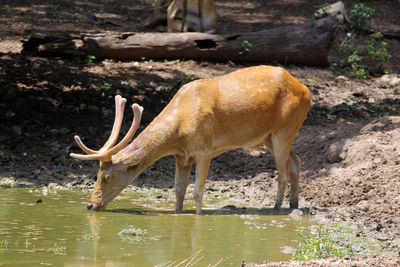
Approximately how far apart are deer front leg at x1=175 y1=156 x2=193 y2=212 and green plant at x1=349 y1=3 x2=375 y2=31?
1065 centimetres

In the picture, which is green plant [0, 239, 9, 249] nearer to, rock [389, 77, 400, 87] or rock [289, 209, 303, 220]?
rock [289, 209, 303, 220]

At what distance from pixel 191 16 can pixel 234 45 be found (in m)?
1.90

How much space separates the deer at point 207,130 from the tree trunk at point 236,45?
20.7ft

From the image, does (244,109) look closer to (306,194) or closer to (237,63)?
(306,194)

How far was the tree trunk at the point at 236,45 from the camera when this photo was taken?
51.6ft

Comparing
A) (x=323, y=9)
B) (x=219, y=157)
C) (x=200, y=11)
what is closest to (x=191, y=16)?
(x=200, y=11)

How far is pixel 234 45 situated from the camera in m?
16.0

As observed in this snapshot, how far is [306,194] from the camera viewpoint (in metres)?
10.2

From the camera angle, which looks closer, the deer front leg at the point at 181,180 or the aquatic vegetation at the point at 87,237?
the aquatic vegetation at the point at 87,237

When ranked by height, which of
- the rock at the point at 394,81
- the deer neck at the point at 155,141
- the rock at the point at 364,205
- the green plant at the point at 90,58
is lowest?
the rock at the point at 364,205

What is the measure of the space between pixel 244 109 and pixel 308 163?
235cm

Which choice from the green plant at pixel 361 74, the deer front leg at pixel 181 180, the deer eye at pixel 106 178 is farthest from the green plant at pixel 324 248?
the green plant at pixel 361 74

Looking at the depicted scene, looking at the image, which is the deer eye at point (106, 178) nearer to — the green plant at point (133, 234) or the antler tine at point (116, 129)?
the antler tine at point (116, 129)

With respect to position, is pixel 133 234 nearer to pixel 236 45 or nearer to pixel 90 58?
pixel 90 58
